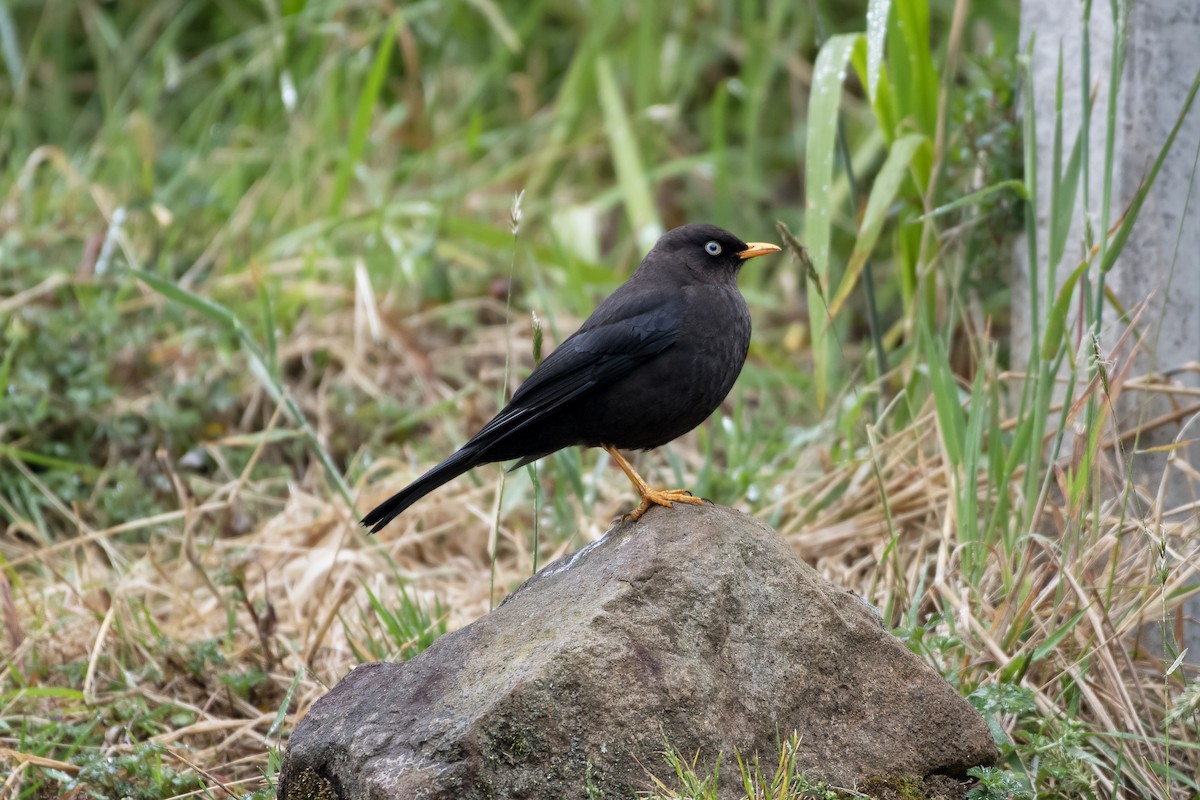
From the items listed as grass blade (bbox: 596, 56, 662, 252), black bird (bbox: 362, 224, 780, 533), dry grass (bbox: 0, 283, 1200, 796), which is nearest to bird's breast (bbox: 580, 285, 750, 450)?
black bird (bbox: 362, 224, 780, 533)

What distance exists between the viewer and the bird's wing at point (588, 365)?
3.58m

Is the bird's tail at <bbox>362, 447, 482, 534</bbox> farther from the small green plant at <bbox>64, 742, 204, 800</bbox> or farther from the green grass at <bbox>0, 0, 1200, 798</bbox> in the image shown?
the small green plant at <bbox>64, 742, 204, 800</bbox>

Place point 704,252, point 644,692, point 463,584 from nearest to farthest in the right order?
1. point 644,692
2. point 704,252
3. point 463,584

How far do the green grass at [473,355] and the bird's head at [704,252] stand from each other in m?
0.24

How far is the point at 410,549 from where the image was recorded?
496 centimetres

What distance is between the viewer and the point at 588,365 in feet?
12.0

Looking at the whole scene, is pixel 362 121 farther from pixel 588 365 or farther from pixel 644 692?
pixel 644 692

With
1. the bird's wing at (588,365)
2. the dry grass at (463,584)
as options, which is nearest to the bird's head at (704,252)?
the bird's wing at (588,365)

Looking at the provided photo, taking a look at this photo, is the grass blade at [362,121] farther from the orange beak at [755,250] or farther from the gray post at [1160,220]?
the gray post at [1160,220]

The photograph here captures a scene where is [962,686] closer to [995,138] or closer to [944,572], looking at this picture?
[944,572]

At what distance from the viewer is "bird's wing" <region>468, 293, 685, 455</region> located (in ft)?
11.8

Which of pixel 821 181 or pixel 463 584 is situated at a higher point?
pixel 821 181

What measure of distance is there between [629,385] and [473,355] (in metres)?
2.70

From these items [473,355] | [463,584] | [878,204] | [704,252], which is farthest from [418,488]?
[473,355]
